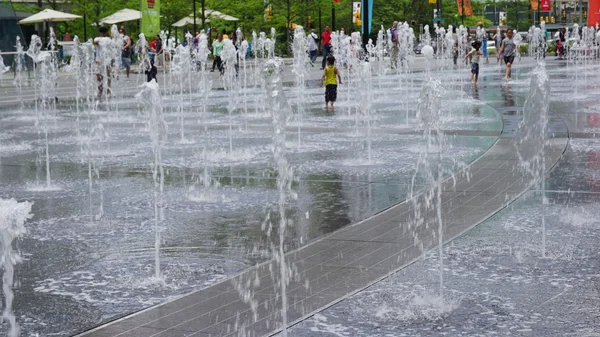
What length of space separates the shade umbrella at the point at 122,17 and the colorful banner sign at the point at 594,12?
70.7ft

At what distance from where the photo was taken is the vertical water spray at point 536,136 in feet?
31.4

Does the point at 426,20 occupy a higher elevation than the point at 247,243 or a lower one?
higher

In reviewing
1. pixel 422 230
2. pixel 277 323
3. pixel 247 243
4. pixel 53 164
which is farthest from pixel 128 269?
pixel 53 164

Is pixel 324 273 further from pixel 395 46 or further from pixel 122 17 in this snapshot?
pixel 122 17

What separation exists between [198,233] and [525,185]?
12.4 feet

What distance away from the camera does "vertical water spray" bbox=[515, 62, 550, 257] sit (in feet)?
31.4

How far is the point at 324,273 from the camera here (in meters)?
6.70

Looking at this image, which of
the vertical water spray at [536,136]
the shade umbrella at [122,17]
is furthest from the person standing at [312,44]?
the vertical water spray at [536,136]

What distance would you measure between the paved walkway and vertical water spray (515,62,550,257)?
23.4 inches

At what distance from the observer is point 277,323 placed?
5.59 meters

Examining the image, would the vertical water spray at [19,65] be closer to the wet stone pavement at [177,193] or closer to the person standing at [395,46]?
the wet stone pavement at [177,193]

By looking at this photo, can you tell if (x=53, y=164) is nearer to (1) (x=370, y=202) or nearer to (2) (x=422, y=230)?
(1) (x=370, y=202)

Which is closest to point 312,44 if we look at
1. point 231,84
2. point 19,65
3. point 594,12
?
point 19,65

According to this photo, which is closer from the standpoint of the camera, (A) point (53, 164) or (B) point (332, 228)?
(B) point (332, 228)
